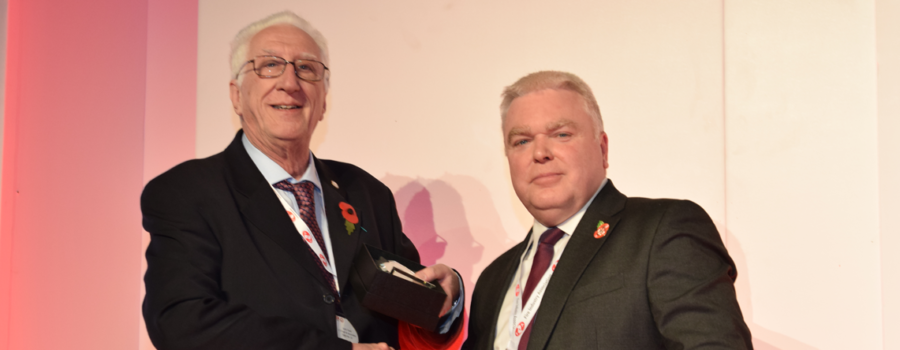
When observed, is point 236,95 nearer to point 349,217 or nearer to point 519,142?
point 349,217

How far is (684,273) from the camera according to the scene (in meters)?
2.05

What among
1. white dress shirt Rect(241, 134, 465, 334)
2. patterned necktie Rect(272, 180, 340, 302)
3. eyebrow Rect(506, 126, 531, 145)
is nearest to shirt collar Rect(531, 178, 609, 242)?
eyebrow Rect(506, 126, 531, 145)

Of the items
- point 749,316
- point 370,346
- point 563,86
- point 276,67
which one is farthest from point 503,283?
point 749,316

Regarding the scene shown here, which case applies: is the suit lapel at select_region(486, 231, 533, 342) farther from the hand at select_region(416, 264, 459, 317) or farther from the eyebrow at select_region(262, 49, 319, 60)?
the eyebrow at select_region(262, 49, 319, 60)

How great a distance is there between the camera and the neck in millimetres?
2715

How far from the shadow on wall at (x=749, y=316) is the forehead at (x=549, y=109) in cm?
131

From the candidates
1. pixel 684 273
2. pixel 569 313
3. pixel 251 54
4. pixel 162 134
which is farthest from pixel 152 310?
pixel 162 134

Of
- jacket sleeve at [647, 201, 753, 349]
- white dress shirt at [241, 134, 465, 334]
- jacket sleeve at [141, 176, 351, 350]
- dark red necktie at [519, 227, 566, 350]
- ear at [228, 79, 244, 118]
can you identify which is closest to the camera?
jacket sleeve at [647, 201, 753, 349]

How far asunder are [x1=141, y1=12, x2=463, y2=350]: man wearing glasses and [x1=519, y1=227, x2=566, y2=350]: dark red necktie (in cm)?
38

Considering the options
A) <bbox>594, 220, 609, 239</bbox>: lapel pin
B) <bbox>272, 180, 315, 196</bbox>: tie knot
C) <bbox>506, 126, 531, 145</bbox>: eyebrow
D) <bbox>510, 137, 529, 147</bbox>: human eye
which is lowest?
<bbox>594, 220, 609, 239</bbox>: lapel pin

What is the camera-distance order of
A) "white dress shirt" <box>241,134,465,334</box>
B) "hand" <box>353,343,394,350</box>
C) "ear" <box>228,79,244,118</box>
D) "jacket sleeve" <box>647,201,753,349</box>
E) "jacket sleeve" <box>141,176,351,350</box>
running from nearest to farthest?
"jacket sleeve" <box>647,201,753,349</box>
"jacket sleeve" <box>141,176,351,350</box>
"hand" <box>353,343,394,350</box>
"white dress shirt" <box>241,134,465,334</box>
"ear" <box>228,79,244,118</box>

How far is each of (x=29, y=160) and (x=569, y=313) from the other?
9.63 ft

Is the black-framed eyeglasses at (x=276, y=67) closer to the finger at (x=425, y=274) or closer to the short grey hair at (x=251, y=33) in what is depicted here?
the short grey hair at (x=251, y=33)

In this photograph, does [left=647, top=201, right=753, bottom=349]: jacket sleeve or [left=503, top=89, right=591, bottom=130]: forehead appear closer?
[left=647, top=201, right=753, bottom=349]: jacket sleeve
